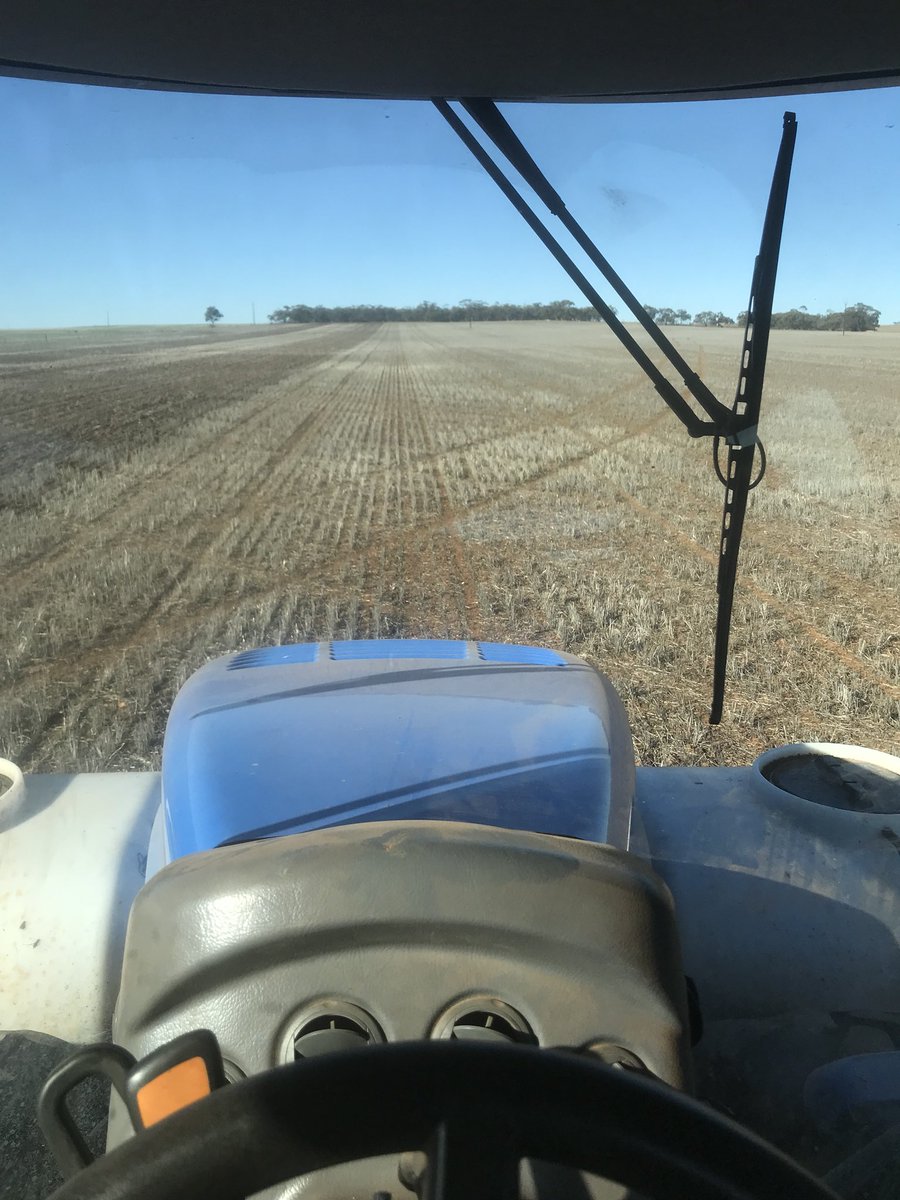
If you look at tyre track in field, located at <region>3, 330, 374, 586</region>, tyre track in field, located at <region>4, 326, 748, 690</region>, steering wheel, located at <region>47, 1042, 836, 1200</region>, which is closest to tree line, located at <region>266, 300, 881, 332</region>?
tyre track in field, located at <region>4, 326, 748, 690</region>

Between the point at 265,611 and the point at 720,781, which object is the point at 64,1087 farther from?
the point at 265,611

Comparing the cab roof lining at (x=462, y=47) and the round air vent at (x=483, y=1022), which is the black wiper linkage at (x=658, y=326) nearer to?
the cab roof lining at (x=462, y=47)

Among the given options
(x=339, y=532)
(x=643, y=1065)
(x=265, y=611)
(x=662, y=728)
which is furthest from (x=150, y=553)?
(x=643, y=1065)

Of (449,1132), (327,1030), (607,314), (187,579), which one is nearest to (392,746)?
(327,1030)

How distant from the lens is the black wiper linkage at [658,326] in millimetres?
1716

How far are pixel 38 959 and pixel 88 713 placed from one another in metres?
0.75

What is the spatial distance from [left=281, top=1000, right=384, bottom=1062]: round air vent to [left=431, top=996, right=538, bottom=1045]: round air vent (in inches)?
2.9

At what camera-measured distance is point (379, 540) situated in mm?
2721

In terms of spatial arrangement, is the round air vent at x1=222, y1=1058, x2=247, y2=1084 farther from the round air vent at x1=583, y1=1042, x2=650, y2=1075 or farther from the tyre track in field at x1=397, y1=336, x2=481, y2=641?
the tyre track in field at x1=397, y1=336, x2=481, y2=641

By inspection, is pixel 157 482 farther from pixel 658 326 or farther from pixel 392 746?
pixel 658 326

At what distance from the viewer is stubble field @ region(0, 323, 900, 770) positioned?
231 centimetres

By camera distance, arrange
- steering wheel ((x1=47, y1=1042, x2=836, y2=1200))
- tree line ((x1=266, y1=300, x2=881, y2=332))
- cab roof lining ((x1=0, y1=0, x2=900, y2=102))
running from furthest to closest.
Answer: tree line ((x1=266, y1=300, x2=881, y2=332)) → cab roof lining ((x1=0, y1=0, x2=900, y2=102)) → steering wheel ((x1=47, y1=1042, x2=836, y2=1200))

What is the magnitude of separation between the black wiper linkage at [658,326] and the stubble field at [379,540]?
17 cm

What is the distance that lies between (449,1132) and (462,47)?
1.54 metres
